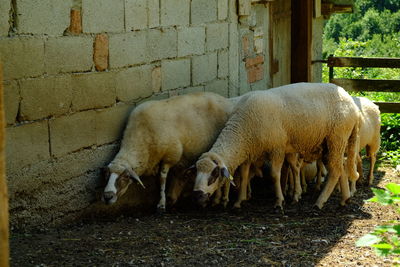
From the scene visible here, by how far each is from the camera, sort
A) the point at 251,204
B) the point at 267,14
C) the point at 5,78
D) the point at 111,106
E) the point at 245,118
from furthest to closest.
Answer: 1. the point at 267,14
2. the point at 251,204
3. the point at 245,118
4. the point at 111,106
5. the point at 5,78

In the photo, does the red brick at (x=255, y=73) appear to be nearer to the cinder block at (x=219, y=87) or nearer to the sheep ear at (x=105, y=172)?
the cinder block at (x=219, y=87)

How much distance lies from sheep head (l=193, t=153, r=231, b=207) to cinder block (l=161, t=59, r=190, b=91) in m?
1.12

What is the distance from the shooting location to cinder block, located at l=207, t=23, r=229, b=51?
843 cm

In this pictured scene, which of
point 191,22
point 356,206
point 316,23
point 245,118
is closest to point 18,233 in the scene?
point 245,118

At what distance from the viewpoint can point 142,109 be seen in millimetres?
7148

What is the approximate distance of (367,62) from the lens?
38.8ft

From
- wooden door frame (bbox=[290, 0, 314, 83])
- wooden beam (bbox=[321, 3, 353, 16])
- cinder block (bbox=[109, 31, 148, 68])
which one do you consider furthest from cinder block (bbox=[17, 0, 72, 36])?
wooden beam (bbox=[321, 3, 353, 16])

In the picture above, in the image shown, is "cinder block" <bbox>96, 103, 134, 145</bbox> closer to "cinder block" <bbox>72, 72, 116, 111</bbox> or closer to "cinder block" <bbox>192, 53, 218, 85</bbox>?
"cinder block" <bbox>72, 72, 116, 111</bbox>

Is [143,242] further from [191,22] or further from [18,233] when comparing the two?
[191,22]

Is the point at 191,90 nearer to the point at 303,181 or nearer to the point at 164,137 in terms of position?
the point at 164,137

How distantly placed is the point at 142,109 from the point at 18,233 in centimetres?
183

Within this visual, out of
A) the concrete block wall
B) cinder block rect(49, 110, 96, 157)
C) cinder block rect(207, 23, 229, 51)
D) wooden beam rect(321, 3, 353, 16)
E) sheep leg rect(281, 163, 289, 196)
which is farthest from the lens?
wooden beam rect(321, 3, 353, 16)

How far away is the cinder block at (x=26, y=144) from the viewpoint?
5.88 m

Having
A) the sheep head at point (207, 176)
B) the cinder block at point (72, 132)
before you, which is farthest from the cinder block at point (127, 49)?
the sheep head at point (207, 176)
